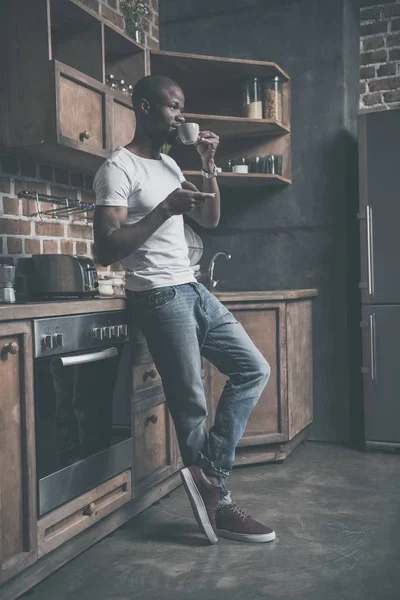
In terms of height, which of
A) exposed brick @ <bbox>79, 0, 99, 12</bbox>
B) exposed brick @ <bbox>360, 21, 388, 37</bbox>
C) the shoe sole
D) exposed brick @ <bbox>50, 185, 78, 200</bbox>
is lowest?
the shoe sole

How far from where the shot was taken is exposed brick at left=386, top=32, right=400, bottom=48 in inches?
160

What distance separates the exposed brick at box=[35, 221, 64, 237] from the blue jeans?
2.01ft

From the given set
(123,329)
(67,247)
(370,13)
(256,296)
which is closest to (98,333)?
(123,329)

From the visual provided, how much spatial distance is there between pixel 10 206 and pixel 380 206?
6.41 ft

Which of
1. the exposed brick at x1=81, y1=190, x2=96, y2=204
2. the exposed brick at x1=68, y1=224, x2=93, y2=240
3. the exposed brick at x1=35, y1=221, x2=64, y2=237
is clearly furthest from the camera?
the exposed brick at x1=81, y1=190, x2=96, y2=204

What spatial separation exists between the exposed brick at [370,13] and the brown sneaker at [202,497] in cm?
310

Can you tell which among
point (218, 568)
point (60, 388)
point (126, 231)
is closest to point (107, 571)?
point (218, 568)

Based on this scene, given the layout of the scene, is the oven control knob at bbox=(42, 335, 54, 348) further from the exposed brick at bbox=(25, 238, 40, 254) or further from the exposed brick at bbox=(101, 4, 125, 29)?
the exposed brick at bbox=(101, 4, 125, 29)

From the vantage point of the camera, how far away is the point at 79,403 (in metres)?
2.20

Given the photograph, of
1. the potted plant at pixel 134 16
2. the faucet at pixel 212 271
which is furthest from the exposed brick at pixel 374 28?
the faucet at pixel 212 271

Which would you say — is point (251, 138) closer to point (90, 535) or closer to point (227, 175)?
point (227, 175)

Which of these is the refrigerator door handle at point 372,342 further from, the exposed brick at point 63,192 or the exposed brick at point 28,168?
the exposed brick at point 28,168

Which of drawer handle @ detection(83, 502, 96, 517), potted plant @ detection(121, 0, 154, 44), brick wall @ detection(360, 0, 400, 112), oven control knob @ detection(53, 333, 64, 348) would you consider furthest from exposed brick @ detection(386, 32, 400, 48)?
drawer handle @ detection(83, 502, 96, 517)

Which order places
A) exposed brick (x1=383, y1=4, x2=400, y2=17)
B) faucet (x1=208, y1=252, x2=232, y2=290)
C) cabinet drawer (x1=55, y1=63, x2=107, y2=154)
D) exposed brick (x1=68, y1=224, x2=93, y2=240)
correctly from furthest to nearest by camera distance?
exposed brick (x1=383, y1=4, x2=400, y2=17), faucet (x1=208, y1=252, x2=232, y2=290), exposed brick (x1=68, y1=224, x2=93, y2=240), cabinet drawer (x1=55, y1=63, x2=107, y2=154)
